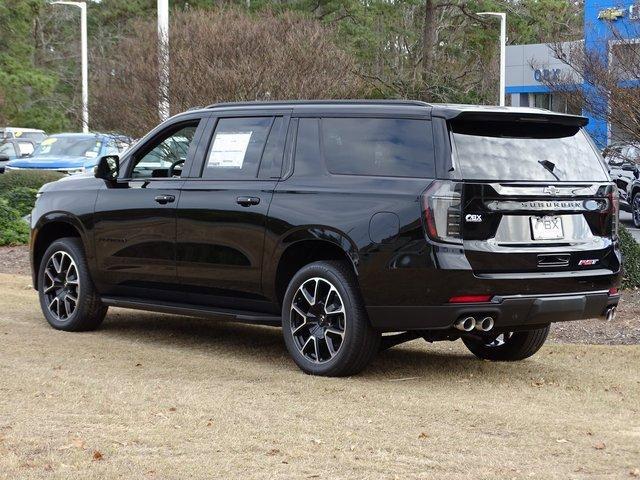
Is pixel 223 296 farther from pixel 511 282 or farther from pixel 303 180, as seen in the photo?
pixel 511 282

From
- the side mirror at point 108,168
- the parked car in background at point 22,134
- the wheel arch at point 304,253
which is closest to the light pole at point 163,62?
the side mirror at point 108,168

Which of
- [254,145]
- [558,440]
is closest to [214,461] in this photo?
[558,440]

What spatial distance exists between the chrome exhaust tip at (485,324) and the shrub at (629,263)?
193 inches

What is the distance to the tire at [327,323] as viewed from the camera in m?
8.26

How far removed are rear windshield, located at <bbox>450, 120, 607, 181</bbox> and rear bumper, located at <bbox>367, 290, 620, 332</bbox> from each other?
77 centimetres

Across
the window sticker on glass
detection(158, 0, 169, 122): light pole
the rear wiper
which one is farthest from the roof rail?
detection(158, 0, 169, 122): light pole

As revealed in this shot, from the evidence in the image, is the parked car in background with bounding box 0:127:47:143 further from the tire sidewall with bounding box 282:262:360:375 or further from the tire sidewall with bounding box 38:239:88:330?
the tire sidewall with bounding box 282:262:360:375

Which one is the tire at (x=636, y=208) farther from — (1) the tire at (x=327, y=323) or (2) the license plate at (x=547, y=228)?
(1) the tire at (x=327, y=323)

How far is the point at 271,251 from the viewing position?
28.9ft

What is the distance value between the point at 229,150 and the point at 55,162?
18.8 meters

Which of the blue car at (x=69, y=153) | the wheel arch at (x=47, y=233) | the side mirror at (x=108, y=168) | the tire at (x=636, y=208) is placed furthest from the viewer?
the blue car at (x=69, y=153)

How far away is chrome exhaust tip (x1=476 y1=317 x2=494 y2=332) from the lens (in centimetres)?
799

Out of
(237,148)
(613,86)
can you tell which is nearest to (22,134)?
(613,86)

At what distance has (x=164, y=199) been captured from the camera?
31.6 feet
